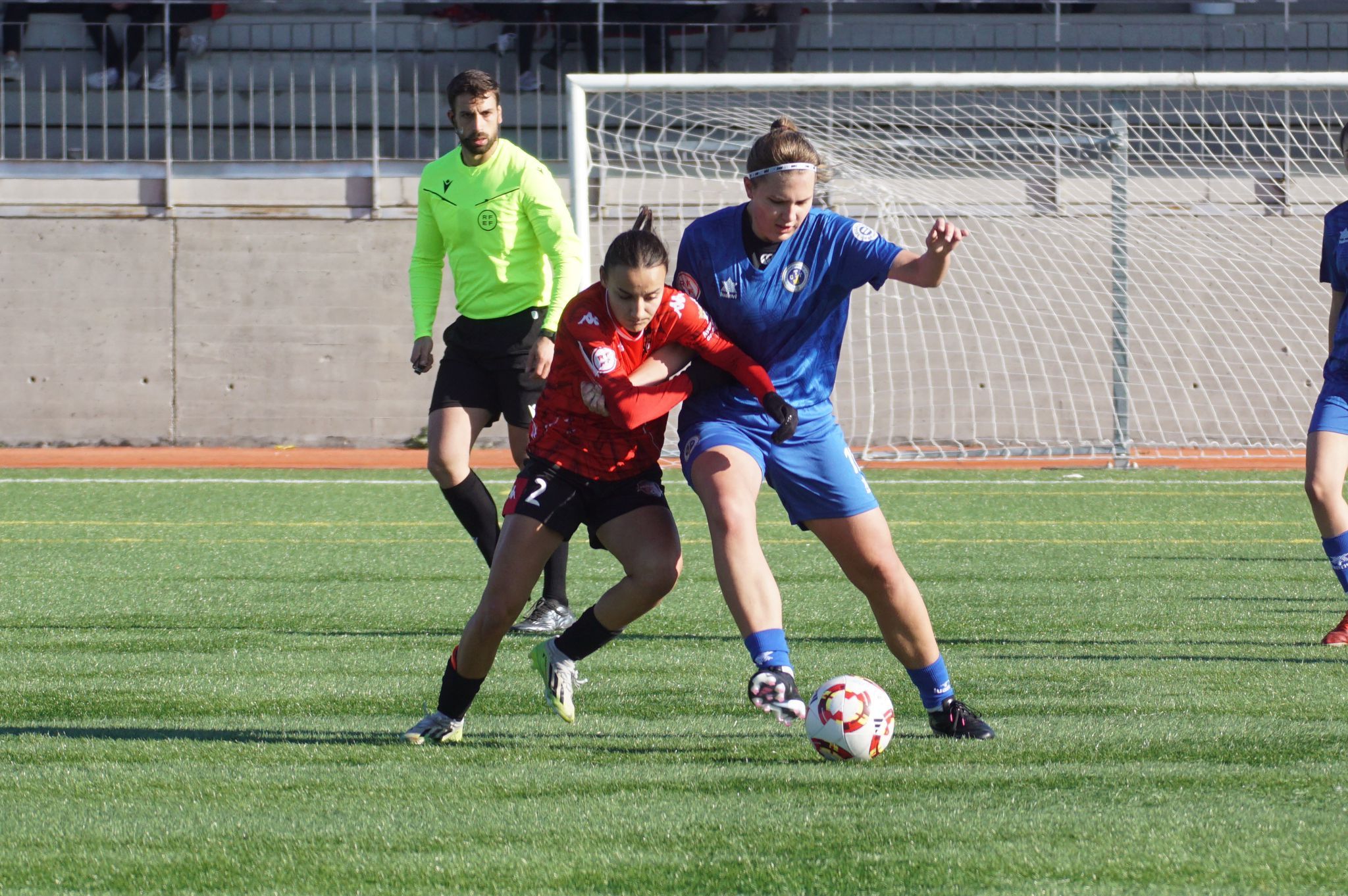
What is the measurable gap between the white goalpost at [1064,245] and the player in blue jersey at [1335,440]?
6.62 metres

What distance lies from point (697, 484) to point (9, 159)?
1354 centimetres

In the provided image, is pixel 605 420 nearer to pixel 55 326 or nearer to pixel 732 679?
pixel 732 679

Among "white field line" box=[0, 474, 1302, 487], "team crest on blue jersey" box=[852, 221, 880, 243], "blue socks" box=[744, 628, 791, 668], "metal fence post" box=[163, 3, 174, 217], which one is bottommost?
"white field line" box=[0, 474, 1302, 487]

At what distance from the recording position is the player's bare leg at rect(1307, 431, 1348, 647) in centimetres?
544

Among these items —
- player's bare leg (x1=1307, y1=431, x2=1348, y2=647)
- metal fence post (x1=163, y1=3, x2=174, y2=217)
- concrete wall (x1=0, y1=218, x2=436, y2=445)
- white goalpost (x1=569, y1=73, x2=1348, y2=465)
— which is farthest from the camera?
metal fence post (x1=163, y1=3, x2=174, y2=217)

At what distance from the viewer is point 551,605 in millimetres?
6062

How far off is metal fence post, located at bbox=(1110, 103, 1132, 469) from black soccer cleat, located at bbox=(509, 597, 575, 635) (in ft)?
24.2

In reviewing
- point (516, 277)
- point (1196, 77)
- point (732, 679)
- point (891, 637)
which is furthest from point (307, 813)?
point (1196, 77)

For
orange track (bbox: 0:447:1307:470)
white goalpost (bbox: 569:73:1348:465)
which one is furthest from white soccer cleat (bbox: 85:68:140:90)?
white goalpost (bbox: 569:73:1348:465)

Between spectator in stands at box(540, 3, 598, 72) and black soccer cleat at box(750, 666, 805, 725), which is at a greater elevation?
spectator in stands at box(540, 3, 598, 72)

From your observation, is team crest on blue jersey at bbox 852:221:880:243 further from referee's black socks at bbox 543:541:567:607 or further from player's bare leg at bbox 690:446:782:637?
referee's black socks at bbox 543:541:567:607

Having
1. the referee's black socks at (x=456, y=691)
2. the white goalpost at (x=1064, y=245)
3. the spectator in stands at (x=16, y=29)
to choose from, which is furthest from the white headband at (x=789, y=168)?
the spectator in stands at (x=16, y=29)

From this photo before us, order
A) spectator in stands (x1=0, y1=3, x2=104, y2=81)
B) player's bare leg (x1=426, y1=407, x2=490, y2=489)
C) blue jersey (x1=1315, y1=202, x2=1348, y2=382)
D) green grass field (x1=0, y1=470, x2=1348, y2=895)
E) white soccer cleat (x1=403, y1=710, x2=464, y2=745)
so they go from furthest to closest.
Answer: spectator in stands (x1=0, y1=3, x2=104, y2=81), player's bare leg (x1=426, y1=407, x2=490, y2=489), blue jersey (x1=1315, y1=202, x2=1348, y2=382), white soccer cleat (x1=403, y1=710, x2=464, y2=745), green grass field (x1=0, y1=470, x2=1348, y2=895)

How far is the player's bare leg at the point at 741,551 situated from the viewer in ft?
12.8
